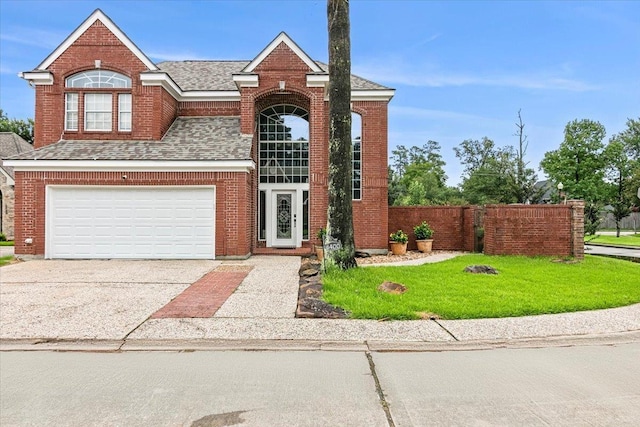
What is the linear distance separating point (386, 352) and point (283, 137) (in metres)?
12.7

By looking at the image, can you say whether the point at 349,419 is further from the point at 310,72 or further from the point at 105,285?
the point at 310,72

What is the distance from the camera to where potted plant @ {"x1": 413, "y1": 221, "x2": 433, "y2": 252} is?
1636 cm

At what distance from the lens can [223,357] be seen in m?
4.96

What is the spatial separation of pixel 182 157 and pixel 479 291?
33.0ft

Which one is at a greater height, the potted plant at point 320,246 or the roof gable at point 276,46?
the roof gable at point 276,46

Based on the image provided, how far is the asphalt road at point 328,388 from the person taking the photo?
346 centimetres

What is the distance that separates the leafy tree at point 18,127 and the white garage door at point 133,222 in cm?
3567

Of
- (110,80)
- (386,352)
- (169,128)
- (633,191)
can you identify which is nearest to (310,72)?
(169,128)

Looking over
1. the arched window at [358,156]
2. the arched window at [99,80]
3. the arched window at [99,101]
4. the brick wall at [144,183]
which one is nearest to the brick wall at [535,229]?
the arched window at [358,156]

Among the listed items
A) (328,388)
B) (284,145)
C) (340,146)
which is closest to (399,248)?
(284,145)

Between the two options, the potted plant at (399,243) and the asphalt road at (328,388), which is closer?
the asphalt road at (328,388)

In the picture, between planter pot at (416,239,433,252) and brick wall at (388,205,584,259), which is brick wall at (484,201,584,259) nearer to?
brick wall at (388,205,584,259)

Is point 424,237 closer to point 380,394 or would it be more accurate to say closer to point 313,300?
point 313,300

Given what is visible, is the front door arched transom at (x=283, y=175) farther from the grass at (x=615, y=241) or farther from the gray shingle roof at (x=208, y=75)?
the grass at (x=615, y=241)
